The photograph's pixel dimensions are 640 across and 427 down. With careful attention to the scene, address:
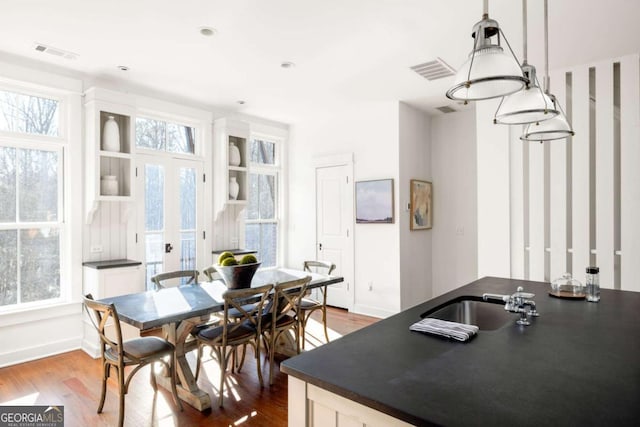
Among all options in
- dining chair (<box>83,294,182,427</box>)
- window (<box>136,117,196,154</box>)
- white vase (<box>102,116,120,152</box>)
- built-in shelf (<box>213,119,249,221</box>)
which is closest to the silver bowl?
dining chair (<box>83,294,182,427</box>)

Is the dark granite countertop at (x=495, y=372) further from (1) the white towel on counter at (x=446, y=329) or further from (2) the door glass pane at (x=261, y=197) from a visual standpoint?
(2) the door glass pane at (x=261, y=197)

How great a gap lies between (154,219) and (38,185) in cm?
121

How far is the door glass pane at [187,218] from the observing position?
4.87 m

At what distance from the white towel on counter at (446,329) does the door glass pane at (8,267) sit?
3.91m

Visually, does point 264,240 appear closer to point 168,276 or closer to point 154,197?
point 154,197

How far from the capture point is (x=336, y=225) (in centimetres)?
567

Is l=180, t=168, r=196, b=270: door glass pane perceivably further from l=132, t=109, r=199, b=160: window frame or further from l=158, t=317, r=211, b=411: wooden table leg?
l=158, t=317, r=211, b=411: wooden table leg

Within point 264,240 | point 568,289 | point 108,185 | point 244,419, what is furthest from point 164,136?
point 568,289

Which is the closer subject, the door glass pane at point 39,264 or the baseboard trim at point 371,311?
the door glass pane at point 39,264

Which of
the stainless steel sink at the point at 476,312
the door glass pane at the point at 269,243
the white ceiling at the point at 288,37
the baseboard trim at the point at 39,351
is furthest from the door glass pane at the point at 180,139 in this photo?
the stainless steel sink at the point at 476,312

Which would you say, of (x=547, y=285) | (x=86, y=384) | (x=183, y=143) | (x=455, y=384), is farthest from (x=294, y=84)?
(x=455, y=384)

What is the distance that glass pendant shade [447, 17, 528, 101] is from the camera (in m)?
1.37

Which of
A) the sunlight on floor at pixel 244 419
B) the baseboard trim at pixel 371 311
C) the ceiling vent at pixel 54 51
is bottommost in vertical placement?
the sunlight on floor at pixel 244 419

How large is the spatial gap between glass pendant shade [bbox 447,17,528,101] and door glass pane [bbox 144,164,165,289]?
156 inches
